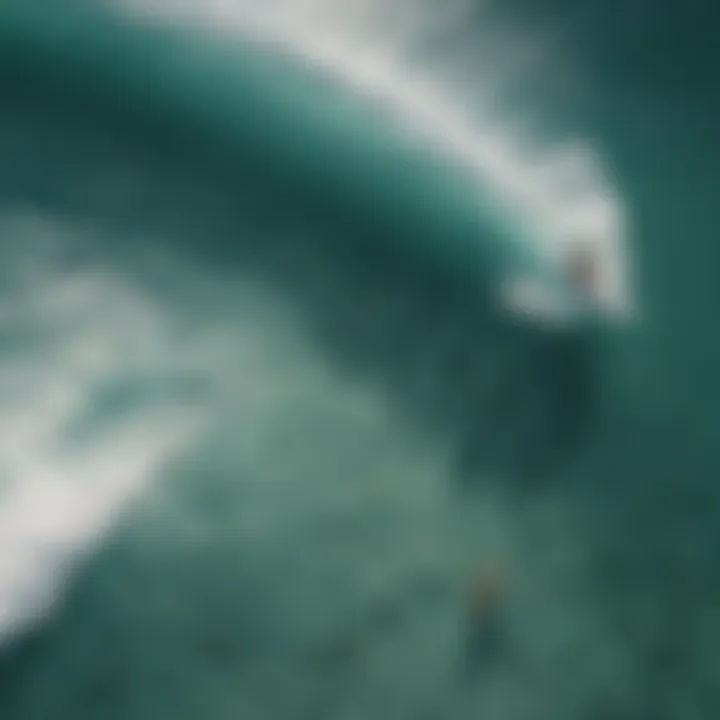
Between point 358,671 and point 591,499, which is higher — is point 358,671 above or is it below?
below

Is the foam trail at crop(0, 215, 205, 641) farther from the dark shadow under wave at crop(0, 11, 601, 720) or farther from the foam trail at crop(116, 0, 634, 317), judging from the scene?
the foam trail at crop(116, 0, 634, 317)

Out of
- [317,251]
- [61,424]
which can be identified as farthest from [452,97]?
[61,424]

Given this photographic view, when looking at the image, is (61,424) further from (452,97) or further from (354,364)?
(452,97)

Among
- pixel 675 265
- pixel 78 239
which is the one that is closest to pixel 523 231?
pixel 675 265

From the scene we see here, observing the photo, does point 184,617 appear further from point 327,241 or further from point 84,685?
point 327,241

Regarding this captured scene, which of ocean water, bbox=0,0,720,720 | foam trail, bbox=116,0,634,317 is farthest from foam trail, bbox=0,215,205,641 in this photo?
foam trail, bbox=116,0,634,317

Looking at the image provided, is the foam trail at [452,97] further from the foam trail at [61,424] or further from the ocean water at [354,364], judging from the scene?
the foam trail at [61,424]

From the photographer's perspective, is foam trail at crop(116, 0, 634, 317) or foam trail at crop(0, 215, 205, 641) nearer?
foam trail at crop(0, 215, 205, 641)
